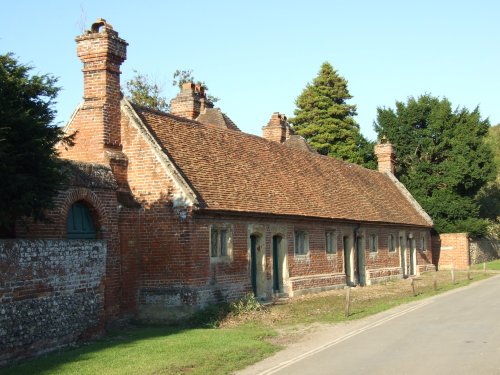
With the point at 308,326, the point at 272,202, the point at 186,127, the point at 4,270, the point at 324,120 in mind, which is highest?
the point at 324,120

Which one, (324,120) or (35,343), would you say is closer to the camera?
(35,343)

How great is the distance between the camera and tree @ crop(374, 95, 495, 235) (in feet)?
148

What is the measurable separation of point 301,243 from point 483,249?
28.5 m

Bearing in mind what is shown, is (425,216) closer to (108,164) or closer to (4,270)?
(108,164)

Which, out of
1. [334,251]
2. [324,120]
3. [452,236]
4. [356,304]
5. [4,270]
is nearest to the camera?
[4,270]

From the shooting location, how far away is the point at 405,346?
514 inches

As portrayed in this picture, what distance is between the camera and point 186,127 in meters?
23.0

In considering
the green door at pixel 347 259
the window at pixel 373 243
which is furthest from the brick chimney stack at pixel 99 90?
the window at pixel 373 243

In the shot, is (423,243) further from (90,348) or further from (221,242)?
(90,348)

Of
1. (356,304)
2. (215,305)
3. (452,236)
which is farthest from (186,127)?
(452,236)

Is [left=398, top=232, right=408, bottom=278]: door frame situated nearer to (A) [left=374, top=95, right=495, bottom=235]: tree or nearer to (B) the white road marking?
(A) [left=374, top=95, right=495, bottom=235]: tree

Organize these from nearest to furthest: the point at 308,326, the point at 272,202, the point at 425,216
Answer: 1. the point at 308,326
2. the point at 272,202
3. the point at 425,216

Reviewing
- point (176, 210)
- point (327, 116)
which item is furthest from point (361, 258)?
point (327, 116)

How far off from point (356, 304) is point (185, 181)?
24.9ft
